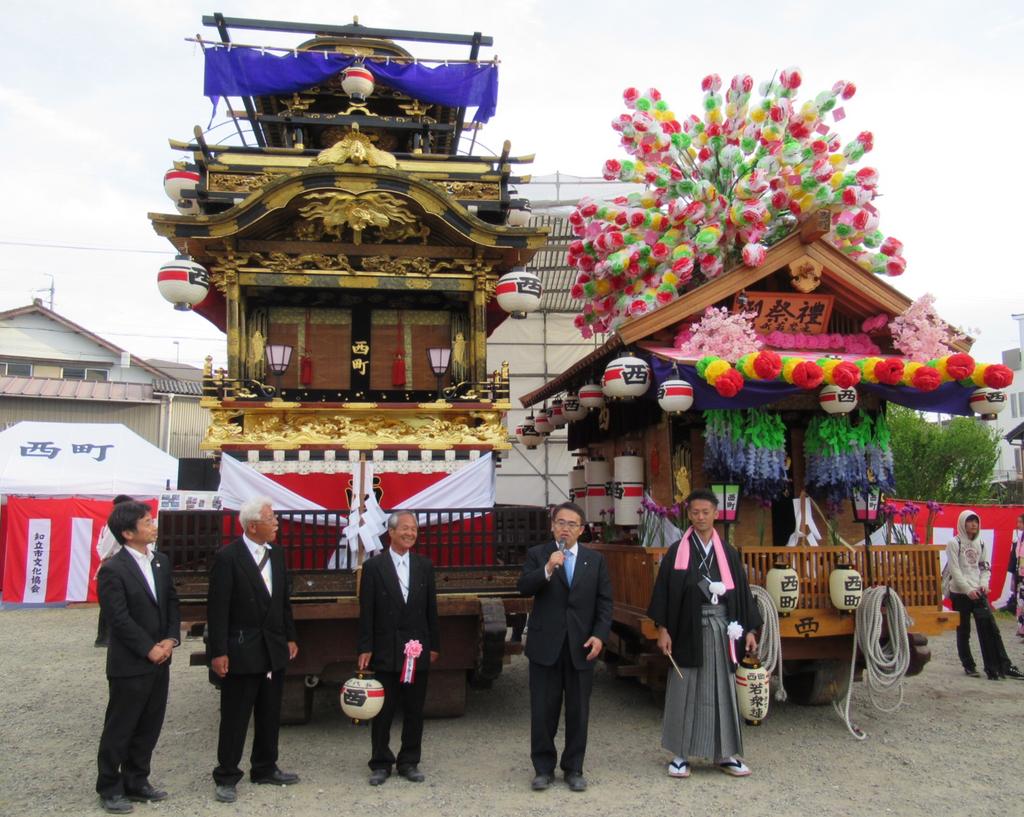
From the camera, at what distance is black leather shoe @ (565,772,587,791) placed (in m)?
5.86

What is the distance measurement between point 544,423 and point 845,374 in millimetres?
5596

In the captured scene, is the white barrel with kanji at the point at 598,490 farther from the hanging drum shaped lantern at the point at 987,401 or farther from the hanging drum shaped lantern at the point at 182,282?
the hanging drum shaped lantern at the point at 182,282

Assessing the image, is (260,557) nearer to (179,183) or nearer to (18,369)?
(179,183)

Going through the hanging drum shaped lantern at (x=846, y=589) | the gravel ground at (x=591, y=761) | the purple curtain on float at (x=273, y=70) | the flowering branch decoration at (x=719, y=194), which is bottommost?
the gravel ground at (x=591, y=761)

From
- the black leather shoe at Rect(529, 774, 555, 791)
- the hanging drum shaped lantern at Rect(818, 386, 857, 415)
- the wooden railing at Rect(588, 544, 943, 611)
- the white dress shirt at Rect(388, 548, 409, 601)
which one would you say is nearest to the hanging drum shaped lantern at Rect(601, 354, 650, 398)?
the wooden railing at Rect(588, 544, 943, 611)

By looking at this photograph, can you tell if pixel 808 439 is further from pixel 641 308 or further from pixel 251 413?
pixel 251 413

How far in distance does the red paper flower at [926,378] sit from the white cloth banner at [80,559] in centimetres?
1581

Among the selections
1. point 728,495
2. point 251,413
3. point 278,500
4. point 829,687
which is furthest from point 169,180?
point 829,687

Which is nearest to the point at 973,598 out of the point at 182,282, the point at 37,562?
the point at 182,282

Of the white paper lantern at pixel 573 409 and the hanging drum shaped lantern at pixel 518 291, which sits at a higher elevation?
the hanging drum shaped lantern at pixel 518 291

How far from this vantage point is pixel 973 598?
9922 mm

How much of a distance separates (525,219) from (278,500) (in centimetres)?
478

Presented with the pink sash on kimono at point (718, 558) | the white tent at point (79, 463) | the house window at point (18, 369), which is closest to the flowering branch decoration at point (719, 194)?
the pink sash on kimono at point (718, 558)

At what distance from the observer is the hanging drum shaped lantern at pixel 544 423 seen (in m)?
12.5
